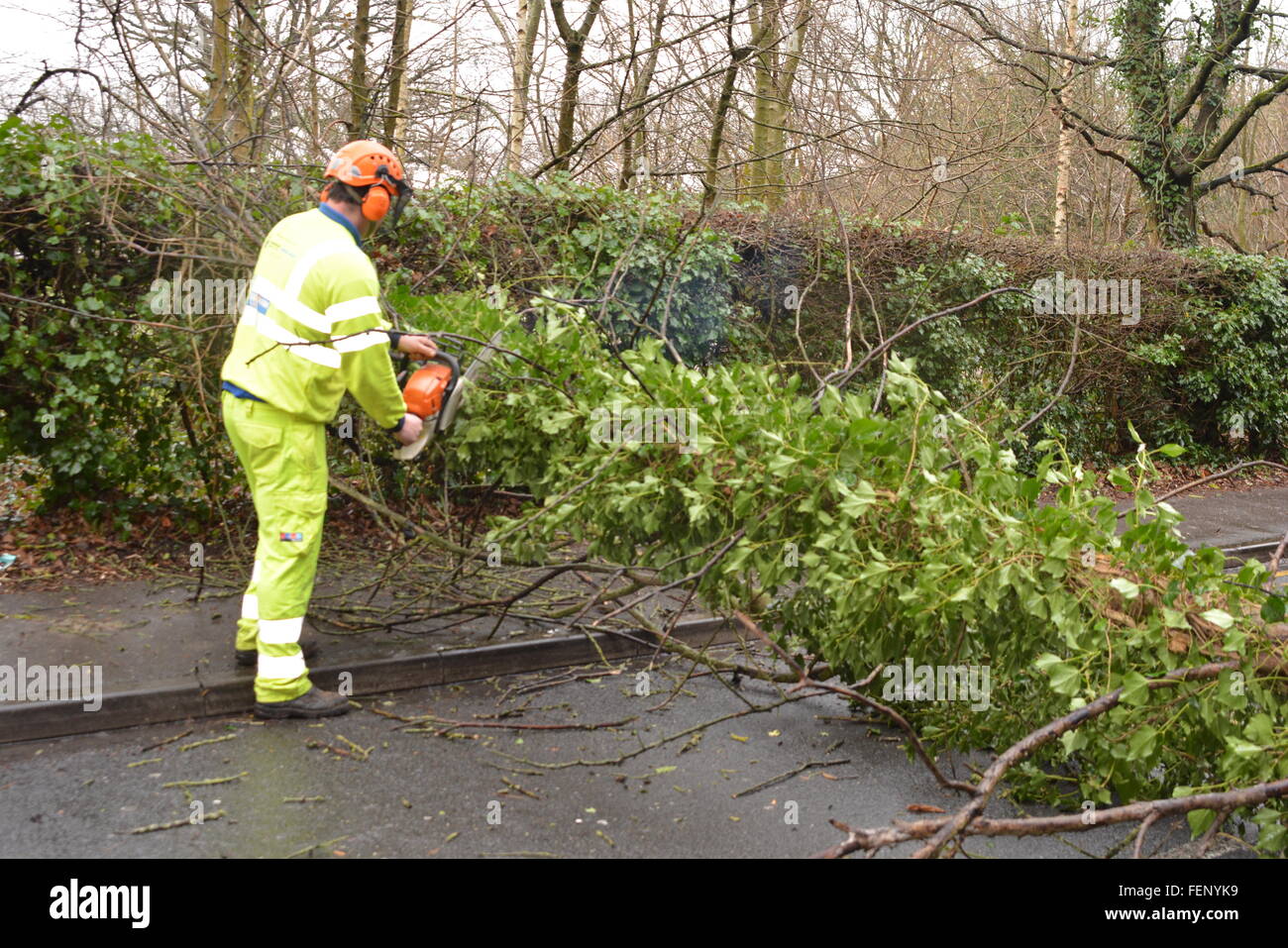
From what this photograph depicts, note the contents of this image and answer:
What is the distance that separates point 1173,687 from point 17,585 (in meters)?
6.11

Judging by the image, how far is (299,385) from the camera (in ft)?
15.2

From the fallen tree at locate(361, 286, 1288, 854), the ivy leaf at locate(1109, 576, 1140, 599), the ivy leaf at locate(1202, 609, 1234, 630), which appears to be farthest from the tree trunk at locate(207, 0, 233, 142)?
the ivy leaf at locate(1202, 609, 1234, 630)

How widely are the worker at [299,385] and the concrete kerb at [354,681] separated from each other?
0.22m

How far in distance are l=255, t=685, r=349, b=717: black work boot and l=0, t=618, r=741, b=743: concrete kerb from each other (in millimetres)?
179

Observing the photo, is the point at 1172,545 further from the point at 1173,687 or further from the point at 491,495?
the point at 491,495

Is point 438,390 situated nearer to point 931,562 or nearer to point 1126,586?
point 931,562

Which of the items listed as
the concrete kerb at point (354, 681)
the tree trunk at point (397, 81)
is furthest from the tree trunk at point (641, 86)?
the concrete kerb at point (354, 681)

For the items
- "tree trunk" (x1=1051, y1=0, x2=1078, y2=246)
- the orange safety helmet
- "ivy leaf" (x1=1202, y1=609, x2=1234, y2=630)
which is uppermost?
"tree trunk" (x1=1051, y1=0, x2=1078, y2=246)

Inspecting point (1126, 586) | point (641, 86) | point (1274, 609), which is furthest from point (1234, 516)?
point (1126, 586)

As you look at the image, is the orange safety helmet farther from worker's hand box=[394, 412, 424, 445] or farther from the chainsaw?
worker's hand box=[394, 412, 424, 445]

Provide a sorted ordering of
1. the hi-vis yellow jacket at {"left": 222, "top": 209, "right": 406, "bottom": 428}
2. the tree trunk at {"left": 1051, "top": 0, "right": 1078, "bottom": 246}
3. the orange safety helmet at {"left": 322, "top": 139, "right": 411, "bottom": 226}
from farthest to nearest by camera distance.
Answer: the tree trunk at {"left": 1051, "top": 0, "right": 1078, "bottom": 246}, the orange safety helmet at {"left": 322, "top": 139, "right": 411, "bottom": 226}, the hi-vis yellow jacket at {"left": 222, "top": 209, "right": 406, "bottom": 428}

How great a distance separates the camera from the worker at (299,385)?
4598 millimetres

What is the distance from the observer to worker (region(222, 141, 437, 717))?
15.1 ft

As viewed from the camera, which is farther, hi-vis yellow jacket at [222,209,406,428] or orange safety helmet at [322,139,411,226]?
orange safety helmet at [322,139,411,226]
